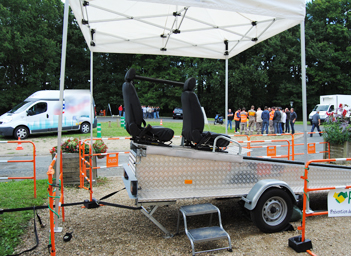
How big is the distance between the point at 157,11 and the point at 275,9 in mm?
2535

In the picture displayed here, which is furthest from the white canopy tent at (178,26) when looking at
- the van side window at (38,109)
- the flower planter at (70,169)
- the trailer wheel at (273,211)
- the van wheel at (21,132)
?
the van side window at (38,109)

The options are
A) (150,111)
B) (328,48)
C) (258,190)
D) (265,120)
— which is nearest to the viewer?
(258,190)

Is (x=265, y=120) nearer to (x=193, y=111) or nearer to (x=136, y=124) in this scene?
(x=193, y=111)

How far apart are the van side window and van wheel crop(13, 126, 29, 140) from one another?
983 mm

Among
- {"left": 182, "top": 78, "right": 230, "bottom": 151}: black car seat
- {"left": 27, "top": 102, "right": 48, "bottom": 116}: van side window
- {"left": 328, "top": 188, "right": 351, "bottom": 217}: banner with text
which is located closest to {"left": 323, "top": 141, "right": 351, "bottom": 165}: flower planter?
{"left": 328, "top": 188, "right": 351, "bottom": 217}: banner with text

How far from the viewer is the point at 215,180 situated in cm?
405

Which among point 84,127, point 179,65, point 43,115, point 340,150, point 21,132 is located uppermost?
point 179,65

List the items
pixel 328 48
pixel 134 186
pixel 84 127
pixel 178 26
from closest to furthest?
1. pixel 134 186
2. pixel 178 26
3. pixel 84 127
4. pixel 328 48

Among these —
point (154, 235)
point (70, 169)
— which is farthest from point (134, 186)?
point (70, 169)

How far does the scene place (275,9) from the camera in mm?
4031

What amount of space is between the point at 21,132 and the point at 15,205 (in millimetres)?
12198

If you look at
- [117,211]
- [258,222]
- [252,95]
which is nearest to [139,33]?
[117,211]

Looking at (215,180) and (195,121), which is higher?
(195,121)

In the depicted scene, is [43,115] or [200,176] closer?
[200,176]
